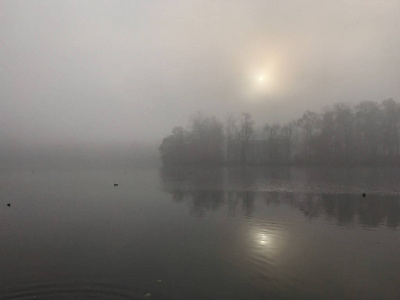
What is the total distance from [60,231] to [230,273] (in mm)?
13963

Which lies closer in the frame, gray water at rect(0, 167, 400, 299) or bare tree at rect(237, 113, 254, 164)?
gray water at rect(0, 167, 400, 299)

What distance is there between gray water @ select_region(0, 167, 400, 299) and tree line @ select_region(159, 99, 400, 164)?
214 ft

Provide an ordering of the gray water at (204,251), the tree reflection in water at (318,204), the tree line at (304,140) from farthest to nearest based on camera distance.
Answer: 1. the tree line at (304,140)
2. the tree reflection in water at (318,204)
3. the gray water at (204,251)

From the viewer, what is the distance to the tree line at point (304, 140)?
83.9 m

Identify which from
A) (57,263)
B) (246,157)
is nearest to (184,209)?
(57,263)

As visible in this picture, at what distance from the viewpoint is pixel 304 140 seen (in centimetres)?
9638

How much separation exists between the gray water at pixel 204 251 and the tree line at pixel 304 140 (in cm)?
6510

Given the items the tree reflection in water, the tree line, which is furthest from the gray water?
the tree line

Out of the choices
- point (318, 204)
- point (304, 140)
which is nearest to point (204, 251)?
point (318, 204)

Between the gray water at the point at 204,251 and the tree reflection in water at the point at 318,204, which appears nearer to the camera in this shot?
the gray water at the point at 204,251

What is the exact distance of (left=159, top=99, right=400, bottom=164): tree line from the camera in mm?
83938

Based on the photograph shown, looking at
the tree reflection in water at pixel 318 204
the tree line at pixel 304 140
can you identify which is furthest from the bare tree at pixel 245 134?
the tree reflection in water at pixel 318 204

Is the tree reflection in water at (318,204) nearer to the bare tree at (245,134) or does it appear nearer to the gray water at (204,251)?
the gray water at (204,251)

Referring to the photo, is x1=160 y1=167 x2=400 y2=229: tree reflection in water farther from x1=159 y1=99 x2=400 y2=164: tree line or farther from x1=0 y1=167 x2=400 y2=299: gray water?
x1=159 y1=99 x2=400 y2=164: tree line
